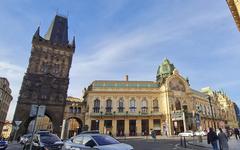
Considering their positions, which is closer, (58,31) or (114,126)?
(114,126)

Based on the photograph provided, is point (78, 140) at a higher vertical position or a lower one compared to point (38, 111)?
lower

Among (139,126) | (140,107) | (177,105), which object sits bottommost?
(139,126)

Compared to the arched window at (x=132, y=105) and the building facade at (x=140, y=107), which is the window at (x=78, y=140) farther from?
the arched window at (x=132, y=105)

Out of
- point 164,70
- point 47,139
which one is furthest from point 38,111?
point 164,70

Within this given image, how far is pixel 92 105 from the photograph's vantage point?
46219mm

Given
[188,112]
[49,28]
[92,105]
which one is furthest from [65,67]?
[188,112]

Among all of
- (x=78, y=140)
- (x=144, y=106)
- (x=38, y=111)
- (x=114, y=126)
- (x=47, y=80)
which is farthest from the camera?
(x=144, y=106)

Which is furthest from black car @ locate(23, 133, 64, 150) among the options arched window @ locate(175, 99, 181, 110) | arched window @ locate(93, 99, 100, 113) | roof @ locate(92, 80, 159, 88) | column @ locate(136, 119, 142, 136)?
arched window @ locate(175, 99, 181, 110)

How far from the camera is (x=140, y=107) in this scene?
47.8 m

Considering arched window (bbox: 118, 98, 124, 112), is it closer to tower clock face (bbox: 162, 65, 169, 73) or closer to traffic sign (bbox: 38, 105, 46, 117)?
tower clock face (bbox: 162, 65, 169, 73)

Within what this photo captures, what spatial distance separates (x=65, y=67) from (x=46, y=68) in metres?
5.21

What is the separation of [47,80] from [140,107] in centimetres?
2719

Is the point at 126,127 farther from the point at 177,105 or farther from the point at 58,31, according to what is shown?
the point at 58,31

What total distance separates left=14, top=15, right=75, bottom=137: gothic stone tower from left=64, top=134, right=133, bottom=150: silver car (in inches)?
1524
